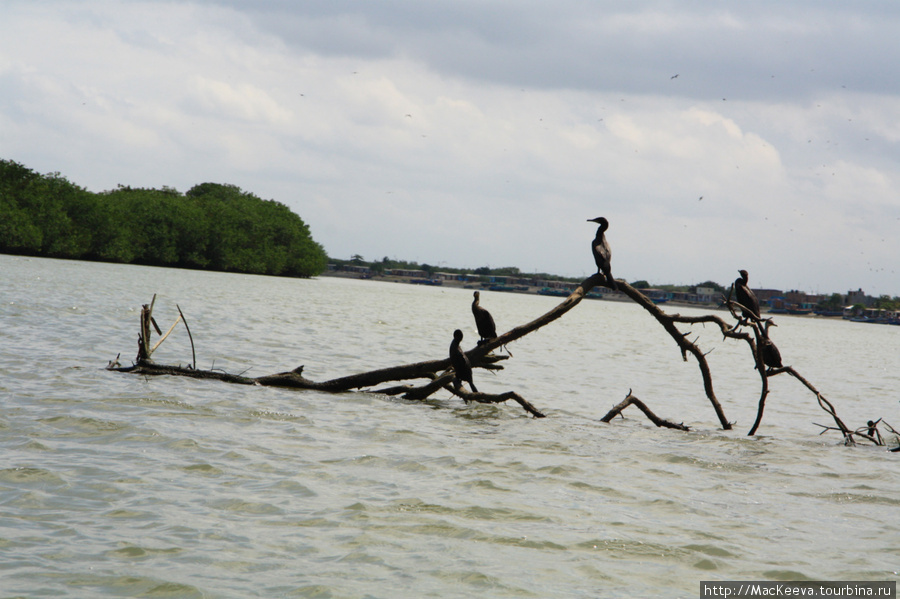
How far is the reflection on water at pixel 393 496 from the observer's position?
4.92m

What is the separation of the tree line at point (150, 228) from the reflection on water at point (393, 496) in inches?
2915

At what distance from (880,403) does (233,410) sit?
15079mm

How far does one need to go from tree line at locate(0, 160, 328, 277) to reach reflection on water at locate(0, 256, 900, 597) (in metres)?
74.0

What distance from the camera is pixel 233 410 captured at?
10.0 meters

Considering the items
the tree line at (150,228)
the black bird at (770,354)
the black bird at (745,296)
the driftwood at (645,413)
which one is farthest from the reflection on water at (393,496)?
the tree line at (150,228)

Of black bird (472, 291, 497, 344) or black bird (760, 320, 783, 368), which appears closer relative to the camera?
black bird (760, 320, 783, 368)

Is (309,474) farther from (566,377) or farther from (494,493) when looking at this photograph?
(566,377)

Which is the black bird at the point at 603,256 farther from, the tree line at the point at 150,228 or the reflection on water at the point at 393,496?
the tree line at the point at 150,228

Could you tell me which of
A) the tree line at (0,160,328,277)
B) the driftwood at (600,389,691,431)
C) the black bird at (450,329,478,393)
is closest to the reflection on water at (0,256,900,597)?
the driftwood at (600,389,691,431)

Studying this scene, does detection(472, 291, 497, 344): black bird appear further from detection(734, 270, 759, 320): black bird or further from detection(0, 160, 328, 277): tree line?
detection(0, 160, 328, 277): tree line

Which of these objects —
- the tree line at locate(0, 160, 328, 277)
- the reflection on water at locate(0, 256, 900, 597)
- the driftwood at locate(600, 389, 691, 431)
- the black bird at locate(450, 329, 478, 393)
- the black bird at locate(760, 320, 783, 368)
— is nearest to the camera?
the reflection on water at locate(0, 256, 900, 597)

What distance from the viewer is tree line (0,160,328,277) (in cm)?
7875

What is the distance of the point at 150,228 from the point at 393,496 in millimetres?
91676

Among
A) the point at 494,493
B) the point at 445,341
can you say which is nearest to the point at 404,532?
the point at 494,493
